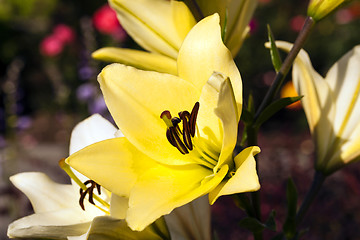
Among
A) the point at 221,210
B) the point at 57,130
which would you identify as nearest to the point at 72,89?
the point at 57,130

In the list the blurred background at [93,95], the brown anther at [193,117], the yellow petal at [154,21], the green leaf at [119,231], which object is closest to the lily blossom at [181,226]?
the green leaf at [119,231]

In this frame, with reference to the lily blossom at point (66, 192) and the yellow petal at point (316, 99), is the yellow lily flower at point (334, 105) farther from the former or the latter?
the lily blossom at point (66, 192)

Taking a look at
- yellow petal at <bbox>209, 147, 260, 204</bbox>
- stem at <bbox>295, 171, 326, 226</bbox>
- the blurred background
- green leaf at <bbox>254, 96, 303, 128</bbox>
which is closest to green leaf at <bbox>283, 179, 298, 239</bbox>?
stem at <bbox>295, 171, 326, 226</bbox>

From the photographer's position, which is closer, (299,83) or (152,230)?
(152,230)

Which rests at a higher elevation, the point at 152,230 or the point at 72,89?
the point at 152,230

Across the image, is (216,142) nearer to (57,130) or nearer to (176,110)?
(176,110)

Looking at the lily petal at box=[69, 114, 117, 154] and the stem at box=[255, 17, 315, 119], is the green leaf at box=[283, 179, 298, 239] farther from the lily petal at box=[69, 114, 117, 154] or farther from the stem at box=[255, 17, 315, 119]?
the lily petal at box=[69, 114, 117, 154]
